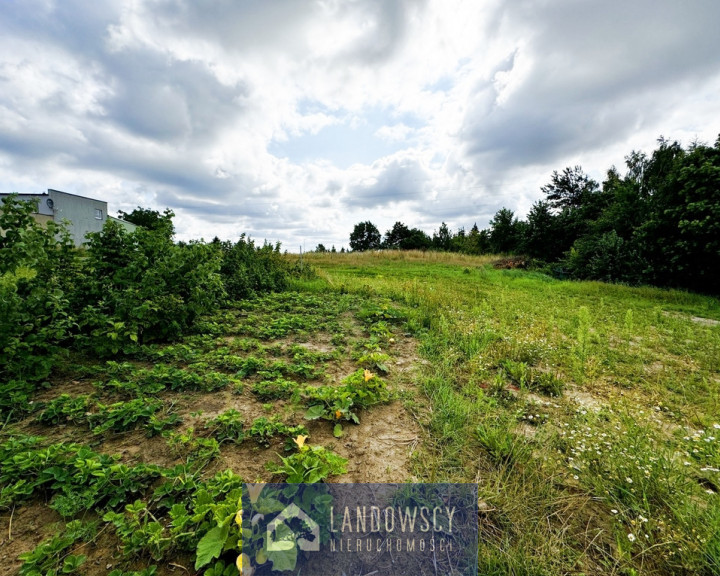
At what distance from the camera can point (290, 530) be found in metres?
1.27

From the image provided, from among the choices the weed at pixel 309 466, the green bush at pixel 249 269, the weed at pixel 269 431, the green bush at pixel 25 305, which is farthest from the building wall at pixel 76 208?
the weed at pixel 309 466

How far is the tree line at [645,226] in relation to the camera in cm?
1103

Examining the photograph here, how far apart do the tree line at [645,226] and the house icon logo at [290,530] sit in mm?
15770

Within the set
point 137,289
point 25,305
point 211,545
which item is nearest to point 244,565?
point 211,545

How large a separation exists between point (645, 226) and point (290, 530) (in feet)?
58.3

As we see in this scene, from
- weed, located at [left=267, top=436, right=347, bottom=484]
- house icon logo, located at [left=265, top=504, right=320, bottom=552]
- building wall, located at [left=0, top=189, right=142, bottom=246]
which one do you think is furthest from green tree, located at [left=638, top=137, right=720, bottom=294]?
building wall, located at [left=0, top=189, right=142, bottom=246]

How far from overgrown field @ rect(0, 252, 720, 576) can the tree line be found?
11311 millimetres

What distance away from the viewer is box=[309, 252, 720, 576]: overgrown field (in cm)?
132

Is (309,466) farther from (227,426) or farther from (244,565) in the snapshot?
(227,426)

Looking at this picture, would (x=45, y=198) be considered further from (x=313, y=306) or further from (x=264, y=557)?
(x=264, y=557)

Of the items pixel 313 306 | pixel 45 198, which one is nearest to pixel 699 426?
pixel 313 306

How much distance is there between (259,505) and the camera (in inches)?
52.1

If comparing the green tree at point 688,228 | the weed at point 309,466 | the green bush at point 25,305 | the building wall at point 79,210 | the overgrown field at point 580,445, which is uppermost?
the building wall at point 79,210

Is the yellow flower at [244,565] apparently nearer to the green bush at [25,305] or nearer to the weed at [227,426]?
the weed at [227,426]
